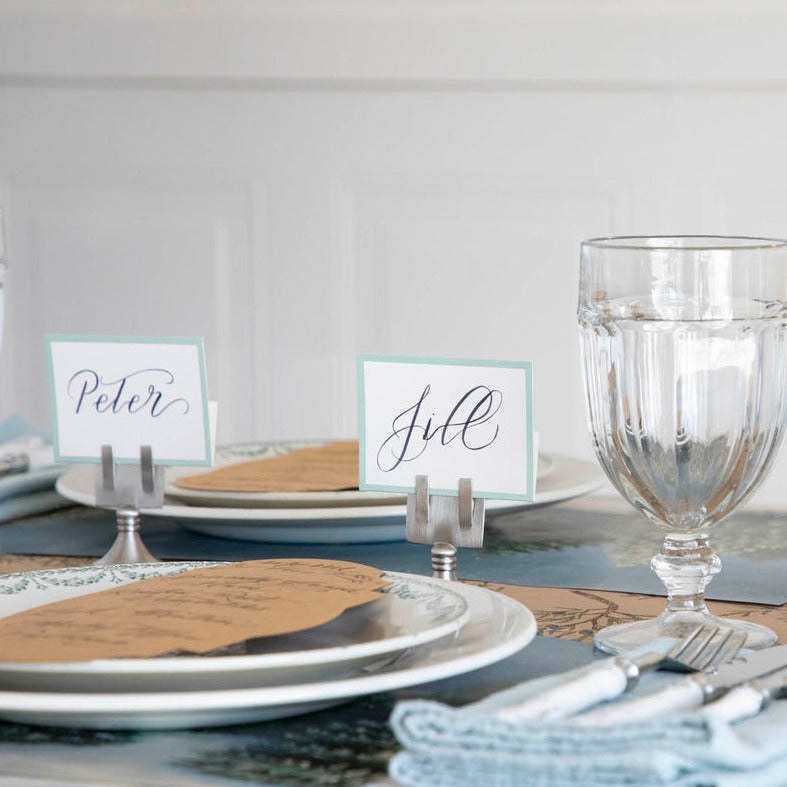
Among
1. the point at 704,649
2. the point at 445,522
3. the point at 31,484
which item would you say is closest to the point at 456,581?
the point at 445,522

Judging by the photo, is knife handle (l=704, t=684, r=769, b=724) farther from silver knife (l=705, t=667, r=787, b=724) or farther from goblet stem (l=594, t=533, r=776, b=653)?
goblet stem (l=594, t=533, r=776, b=653)

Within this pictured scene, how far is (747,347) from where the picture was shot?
27.7 inches

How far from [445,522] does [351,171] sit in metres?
2.14

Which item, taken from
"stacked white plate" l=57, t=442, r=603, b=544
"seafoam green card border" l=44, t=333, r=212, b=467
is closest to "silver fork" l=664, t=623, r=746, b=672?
"stacked white plate" l=57, t=442, r=603, b=544

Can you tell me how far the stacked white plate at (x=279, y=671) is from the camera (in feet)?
1.75

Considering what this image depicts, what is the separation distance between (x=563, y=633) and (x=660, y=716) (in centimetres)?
25

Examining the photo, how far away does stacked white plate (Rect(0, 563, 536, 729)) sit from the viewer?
53 centimetres

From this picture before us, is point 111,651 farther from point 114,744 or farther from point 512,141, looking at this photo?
point 512,141

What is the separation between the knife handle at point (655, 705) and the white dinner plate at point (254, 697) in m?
0.08

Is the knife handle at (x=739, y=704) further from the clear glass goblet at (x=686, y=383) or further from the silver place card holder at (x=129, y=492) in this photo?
the silver place card holder at (x=129, y=492)

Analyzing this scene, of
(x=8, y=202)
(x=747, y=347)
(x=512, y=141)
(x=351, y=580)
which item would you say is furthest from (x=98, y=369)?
(x=8, y=202)

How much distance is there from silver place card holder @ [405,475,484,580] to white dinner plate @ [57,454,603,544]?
0.15 meters

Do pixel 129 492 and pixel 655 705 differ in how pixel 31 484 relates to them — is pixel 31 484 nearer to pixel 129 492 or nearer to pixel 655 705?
pixel 129 492

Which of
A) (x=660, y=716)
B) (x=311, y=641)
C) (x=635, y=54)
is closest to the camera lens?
(x=660, y=716)
